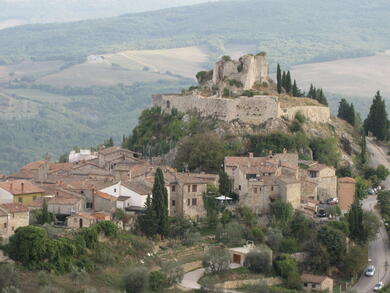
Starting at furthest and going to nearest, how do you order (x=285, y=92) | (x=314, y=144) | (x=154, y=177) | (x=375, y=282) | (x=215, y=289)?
(x=285, y=92) < (x=314, y=144) < (x=154, y=177) < (x=375, y=282) < (x=215, y=289)

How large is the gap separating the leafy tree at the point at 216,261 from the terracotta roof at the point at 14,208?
9941 mm

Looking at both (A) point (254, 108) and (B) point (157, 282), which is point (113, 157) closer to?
(A) point (254, 108)

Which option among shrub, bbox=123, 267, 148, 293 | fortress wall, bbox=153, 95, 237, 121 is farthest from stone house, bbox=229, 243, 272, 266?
fortress wall, bbox=153, 95, 237, 121

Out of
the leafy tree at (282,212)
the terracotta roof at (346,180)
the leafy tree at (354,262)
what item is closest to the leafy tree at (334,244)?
the leafy tree at (354,262)

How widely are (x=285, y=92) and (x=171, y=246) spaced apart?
32177mm

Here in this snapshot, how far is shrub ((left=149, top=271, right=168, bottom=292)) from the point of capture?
56562mm

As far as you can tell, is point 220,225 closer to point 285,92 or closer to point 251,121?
point 251,121

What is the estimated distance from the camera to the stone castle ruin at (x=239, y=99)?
80688mm

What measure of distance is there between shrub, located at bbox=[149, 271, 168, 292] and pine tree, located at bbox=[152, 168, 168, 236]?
662cm

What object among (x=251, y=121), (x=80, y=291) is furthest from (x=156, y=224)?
(x=251, y=121)

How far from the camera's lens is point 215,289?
5747cm

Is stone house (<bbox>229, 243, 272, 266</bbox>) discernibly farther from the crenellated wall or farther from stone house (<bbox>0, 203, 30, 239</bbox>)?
the crenellated wall

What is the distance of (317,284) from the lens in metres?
60.2

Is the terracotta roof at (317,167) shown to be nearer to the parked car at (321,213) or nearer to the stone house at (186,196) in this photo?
the parked car at (321,213)
